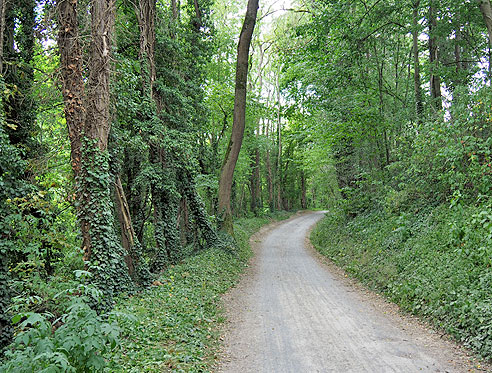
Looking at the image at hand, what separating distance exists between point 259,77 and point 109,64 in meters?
23.7

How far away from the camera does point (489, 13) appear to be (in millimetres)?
7879

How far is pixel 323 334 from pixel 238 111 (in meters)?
10.8

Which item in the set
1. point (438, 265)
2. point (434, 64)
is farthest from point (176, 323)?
point (434, 64)

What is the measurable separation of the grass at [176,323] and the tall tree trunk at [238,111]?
14.7ft

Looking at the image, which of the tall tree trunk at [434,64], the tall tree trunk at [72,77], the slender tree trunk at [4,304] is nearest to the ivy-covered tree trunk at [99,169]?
the tall tree trunk at [72,77]

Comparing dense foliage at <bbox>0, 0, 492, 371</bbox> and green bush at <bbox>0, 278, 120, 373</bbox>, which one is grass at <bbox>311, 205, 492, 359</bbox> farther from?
green bush at <bbox>0, 278, 120, 373</bbox>

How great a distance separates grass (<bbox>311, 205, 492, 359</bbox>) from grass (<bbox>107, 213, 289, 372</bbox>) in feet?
13.6

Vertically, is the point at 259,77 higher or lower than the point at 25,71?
higher

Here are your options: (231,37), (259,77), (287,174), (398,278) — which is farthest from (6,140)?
(287,174)

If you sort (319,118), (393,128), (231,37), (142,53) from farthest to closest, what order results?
1. (231,37)
2. (319,118)
3. (393,128)
4. (142,53)

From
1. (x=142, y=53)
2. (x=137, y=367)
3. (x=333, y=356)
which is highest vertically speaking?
(x=142, y=53)

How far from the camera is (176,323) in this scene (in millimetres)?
6133

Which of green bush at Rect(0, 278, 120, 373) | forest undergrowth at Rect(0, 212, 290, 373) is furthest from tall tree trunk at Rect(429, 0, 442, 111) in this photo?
green bush at Rect(0, 278, 120, 373)

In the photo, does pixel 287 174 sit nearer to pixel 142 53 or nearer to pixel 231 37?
pixel 231 37
